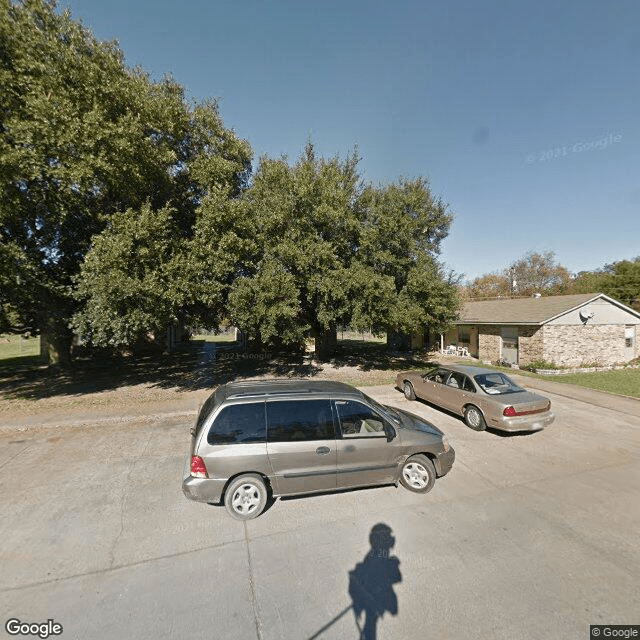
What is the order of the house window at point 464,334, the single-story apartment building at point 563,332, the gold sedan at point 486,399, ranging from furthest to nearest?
1. the house window at point 464,334
2. the single-story apartment building at point 563,332
3. the gold sedan at point 486,399

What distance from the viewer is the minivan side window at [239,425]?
4.27 metres

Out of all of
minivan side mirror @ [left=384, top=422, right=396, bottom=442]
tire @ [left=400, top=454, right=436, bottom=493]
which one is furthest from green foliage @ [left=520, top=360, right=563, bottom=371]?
minivan side mirror @ [left=384, top=422, right=396, bottom=442]

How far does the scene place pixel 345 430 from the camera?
4.70 m

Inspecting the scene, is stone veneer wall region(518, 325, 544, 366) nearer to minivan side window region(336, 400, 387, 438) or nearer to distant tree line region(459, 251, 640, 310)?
minivan side window region(336, 400, 387, 438)

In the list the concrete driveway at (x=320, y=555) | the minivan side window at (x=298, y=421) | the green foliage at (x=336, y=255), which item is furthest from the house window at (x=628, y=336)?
the minivan side window at (x=298, y=421)

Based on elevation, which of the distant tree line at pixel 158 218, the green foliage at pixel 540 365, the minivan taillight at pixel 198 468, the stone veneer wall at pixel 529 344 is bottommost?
the minivan taillight at pixel 198 468

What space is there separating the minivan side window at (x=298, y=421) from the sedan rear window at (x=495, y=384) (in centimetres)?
490

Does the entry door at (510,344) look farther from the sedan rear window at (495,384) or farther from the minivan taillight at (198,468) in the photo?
the minivan taillight at (198,468)

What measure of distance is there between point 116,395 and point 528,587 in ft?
39.2

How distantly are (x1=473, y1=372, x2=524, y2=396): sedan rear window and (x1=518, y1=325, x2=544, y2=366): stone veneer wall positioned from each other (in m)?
10.1

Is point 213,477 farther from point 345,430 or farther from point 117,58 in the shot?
point 117,58

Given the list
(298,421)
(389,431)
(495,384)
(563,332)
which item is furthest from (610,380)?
(298,421)

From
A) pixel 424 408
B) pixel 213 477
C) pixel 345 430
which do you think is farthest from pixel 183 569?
pixel 424 408

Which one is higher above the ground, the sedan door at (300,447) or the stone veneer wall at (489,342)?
the stone veneer wall at (489,342)
